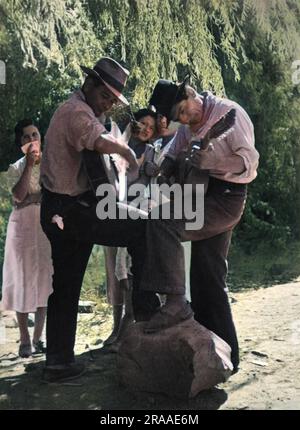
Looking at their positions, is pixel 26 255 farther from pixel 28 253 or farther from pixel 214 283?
pixel 214 283

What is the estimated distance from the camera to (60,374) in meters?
4.62

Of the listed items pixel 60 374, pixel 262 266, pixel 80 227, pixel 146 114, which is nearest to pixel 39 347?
pixel 60 374

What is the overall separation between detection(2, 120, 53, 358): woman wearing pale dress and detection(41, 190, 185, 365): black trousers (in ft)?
2.38

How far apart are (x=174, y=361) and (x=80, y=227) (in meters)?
1.01

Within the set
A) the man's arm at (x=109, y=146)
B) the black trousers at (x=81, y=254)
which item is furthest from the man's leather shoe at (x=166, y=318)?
the man's arm at (x=109, y=146)

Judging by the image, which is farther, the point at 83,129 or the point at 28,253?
the point at 28,253

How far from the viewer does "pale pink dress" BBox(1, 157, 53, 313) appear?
17.6ft

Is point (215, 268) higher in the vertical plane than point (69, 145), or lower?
lower

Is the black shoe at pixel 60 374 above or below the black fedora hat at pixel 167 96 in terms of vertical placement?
below

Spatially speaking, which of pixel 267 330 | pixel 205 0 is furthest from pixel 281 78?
pixel 267 330

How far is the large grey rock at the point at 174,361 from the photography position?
4.18 m

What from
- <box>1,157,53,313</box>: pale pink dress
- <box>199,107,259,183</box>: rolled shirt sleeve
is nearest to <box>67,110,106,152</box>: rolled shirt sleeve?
<box>199,107,259,183</box>: rolled shirt sleeve

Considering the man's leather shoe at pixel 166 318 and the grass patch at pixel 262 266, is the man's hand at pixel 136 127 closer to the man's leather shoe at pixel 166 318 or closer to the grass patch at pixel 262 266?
the man's leather shoe at pixel 166 318

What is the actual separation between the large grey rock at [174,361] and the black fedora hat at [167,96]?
1.34m
